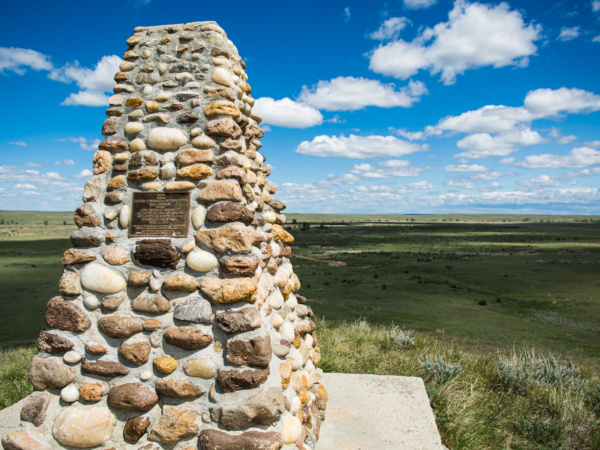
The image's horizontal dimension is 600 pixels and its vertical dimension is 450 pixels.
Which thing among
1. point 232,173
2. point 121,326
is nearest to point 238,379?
point 121,326

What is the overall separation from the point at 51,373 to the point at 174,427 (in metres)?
0.97

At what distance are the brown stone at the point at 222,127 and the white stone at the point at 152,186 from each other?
536 millimetres

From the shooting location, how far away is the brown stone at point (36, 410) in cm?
296

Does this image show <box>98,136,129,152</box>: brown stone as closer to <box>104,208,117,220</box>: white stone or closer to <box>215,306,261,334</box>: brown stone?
<box>104,208,117,220</box>: white stone

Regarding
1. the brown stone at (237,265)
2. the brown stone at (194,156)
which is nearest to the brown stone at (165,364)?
the brown stone at (237,265)

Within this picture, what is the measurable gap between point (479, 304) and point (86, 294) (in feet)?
48.7

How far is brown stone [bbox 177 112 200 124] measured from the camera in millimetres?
3205

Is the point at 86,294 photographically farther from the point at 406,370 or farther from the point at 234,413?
the point at 406,370

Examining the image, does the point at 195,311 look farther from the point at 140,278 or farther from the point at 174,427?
the point at 174,427

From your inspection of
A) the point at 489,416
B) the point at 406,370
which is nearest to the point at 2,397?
the point at 406,370

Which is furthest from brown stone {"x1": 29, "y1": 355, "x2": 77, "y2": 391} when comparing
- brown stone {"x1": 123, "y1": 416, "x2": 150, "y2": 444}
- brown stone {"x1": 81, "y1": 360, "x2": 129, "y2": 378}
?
brown stone {"x1": 123, "y1": 416, "x2": 150, "y2": 444}

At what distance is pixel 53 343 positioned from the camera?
3.02 meters

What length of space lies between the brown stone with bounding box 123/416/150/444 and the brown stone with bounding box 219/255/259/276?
1127 mm

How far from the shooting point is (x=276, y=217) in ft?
13.5
